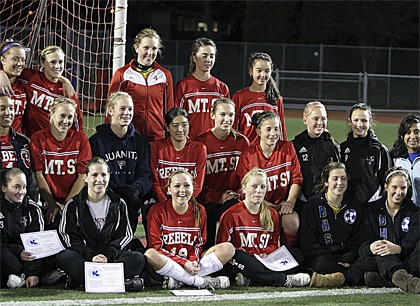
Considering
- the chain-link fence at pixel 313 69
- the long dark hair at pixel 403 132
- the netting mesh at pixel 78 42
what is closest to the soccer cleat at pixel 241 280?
the long dark hair at pixel 403 132

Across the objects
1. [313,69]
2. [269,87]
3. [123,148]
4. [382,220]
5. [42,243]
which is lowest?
[42,243]

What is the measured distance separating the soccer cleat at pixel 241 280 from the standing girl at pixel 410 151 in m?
1.39

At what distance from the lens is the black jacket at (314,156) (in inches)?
221

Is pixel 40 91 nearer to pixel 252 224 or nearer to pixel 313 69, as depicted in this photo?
pixel 252 224

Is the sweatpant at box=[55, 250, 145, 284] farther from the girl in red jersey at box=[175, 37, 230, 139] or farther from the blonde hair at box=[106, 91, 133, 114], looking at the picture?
the girl in red jersey at box=[175, 37, 230, 139]

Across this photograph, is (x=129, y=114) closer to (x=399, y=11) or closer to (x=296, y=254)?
(x=296, y=254)

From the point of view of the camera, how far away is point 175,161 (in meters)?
5.49

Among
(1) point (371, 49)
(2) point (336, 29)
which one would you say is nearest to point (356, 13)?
(2) point (336, 29)

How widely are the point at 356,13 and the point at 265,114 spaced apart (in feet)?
74.8

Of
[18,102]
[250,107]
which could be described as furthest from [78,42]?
[250,107]

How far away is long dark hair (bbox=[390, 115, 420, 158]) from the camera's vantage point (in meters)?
5.60

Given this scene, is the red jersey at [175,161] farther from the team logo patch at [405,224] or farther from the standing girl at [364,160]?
the team logo patch at [405,224]

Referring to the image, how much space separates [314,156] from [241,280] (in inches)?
47.8

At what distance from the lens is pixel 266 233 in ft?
17.1
